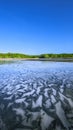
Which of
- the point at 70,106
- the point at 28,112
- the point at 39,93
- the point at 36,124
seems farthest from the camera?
the point at 39,93

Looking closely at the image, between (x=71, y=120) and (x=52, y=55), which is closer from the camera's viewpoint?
(x=71, y=120)

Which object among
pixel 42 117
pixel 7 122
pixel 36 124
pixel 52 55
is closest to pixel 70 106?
pixel 42 117

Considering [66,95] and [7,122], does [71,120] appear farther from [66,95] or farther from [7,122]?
[66,95]

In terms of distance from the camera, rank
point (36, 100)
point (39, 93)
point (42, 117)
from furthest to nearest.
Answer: point (39, 93) → point (36, 100) → point (42, 117)

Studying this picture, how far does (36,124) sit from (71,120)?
134 centimetres

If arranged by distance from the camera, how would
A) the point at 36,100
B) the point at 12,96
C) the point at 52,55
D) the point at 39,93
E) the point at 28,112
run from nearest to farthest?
the point at 28,112
the point at 36,100
the point at 12,96
the point at 39,93
the point at 52,55

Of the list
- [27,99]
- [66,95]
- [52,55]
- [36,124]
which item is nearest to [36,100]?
[27,99]

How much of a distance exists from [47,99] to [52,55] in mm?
153138

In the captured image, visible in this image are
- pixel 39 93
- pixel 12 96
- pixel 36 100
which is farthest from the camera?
pixel 39 93

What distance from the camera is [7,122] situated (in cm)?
602

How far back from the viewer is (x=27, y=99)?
8.73 metres

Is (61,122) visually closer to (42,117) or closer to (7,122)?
(42,117)

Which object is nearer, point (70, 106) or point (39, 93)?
point (70, 106)

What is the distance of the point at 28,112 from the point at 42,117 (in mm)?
777
